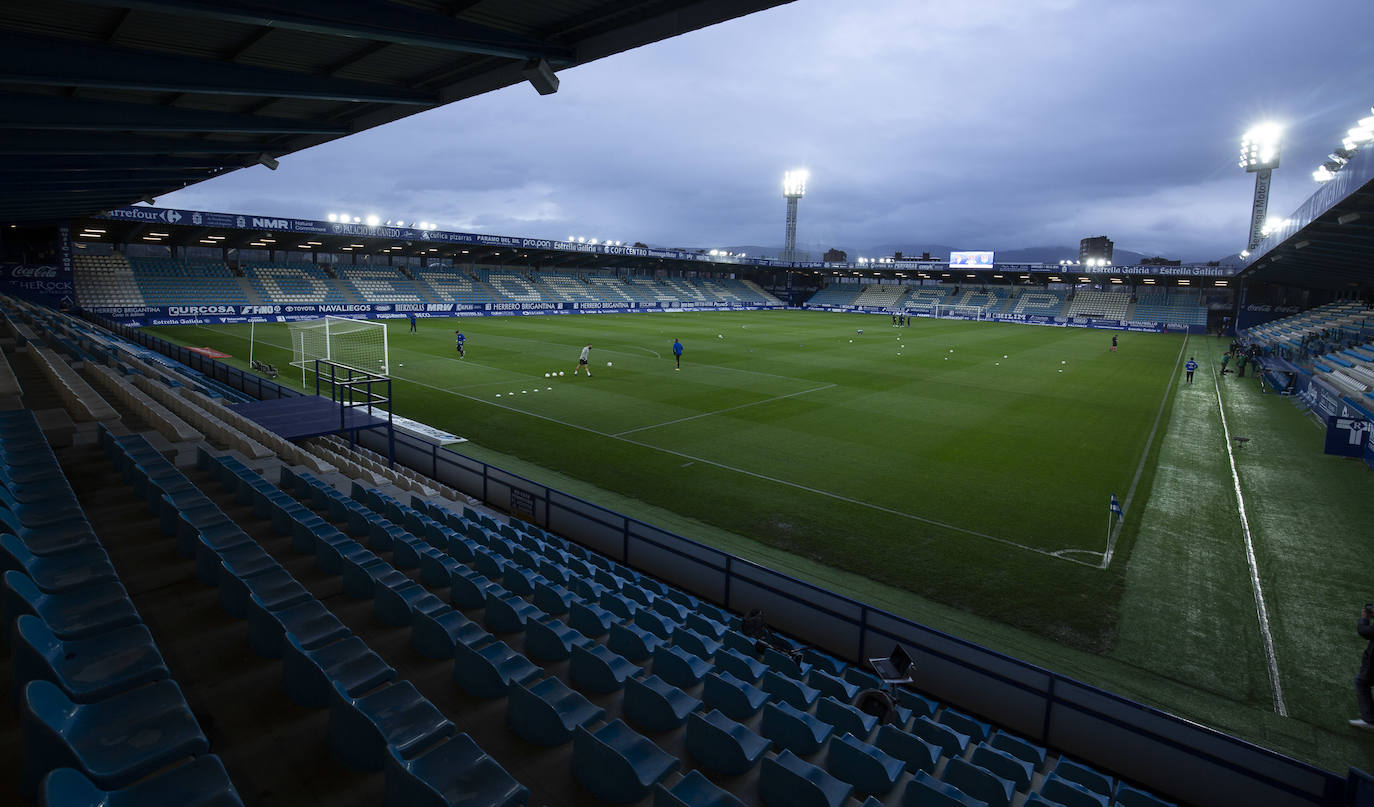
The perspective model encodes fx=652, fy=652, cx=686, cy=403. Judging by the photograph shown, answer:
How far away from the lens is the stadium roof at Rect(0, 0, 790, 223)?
6.59 m

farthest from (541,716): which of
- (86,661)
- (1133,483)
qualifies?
(1133,483)

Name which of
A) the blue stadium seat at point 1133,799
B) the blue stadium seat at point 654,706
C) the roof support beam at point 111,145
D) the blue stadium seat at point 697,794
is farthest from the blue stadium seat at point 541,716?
the roof support beam at point 111,145

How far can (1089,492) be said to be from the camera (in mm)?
15961

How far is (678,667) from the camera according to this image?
21.0 feet

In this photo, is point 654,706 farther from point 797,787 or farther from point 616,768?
point 797,787

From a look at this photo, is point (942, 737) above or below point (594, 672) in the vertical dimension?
below

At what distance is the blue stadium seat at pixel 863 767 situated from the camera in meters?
5.00

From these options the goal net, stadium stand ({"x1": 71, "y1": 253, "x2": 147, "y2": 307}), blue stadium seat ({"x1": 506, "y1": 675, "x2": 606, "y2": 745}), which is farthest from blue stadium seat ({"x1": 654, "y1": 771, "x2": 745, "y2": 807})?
stadium stand ({"x1": 71, "y1": 253, "x2": 147, "y2": 307})

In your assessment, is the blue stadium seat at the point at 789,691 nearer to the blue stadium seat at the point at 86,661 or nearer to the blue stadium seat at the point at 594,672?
the blue stadium seat at the point at 594,672

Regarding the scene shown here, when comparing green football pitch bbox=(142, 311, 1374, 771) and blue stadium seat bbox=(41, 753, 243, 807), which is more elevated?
blue stadium seat bbox=(41, 753, 243, 807)

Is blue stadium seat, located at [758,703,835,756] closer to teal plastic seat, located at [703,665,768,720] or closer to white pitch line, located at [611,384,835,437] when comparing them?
teal plastic seat, located at [703,665,768,720]

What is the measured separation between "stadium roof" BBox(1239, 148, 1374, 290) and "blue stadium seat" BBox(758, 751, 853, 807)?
2140 centimetres

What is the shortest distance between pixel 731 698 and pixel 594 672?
126 centimetres

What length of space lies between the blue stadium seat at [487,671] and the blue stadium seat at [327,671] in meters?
0.56
